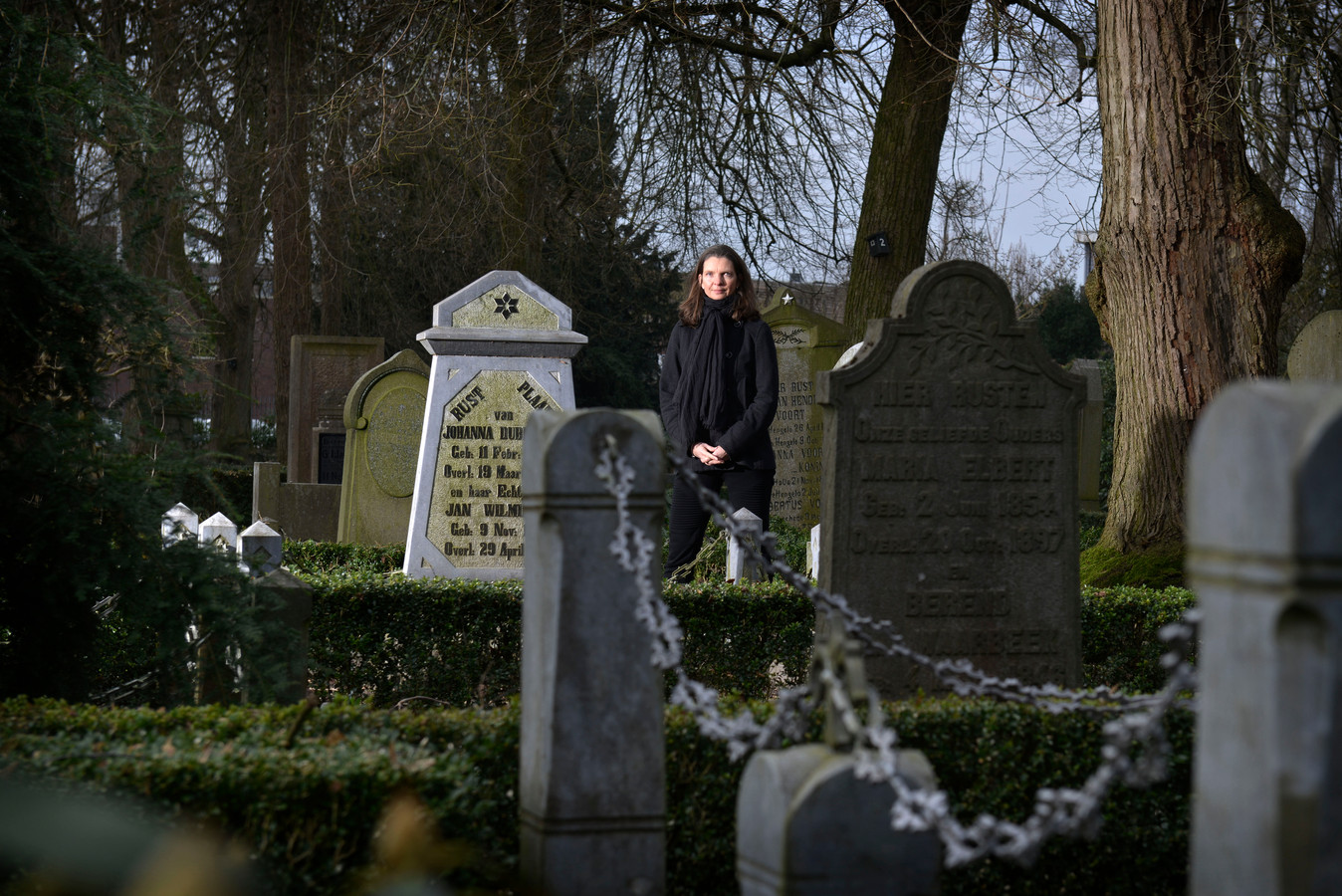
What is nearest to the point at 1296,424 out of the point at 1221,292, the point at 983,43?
the point at 1221,292

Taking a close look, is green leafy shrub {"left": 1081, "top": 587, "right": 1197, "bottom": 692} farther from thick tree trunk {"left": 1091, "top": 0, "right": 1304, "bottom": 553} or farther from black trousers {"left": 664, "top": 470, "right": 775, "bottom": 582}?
black trousers {"left": 664, "top": 470, "right": 775, "bottom": 582}

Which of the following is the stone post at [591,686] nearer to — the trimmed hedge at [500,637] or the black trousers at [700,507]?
the trimmed hedge at [500,637]

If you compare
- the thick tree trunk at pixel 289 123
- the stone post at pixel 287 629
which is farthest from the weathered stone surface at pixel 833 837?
the thick tree trunk at pixel 289 123

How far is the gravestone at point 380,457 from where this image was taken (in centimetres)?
1187

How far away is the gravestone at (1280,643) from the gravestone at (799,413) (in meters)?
11.6

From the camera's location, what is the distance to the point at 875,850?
2559 millimetres

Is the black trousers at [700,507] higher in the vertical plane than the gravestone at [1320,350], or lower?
lower

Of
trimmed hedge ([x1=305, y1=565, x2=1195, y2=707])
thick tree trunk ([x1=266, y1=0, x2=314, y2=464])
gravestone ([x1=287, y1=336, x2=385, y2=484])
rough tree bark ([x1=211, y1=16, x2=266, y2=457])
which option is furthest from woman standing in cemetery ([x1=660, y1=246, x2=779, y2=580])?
gravestone ([x1=287, y1=336, x2=385, y2=484])

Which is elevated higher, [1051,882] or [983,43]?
[983,43]

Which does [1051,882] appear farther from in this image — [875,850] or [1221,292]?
[1221,292]

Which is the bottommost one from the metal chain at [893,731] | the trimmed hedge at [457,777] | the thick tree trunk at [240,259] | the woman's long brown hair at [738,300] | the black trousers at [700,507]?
the trimmed hedge at [457,777]

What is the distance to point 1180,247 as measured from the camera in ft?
25.6

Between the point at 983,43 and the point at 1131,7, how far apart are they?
3.06 m

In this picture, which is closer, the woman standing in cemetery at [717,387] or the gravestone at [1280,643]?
the gravestone at [1280,643]
